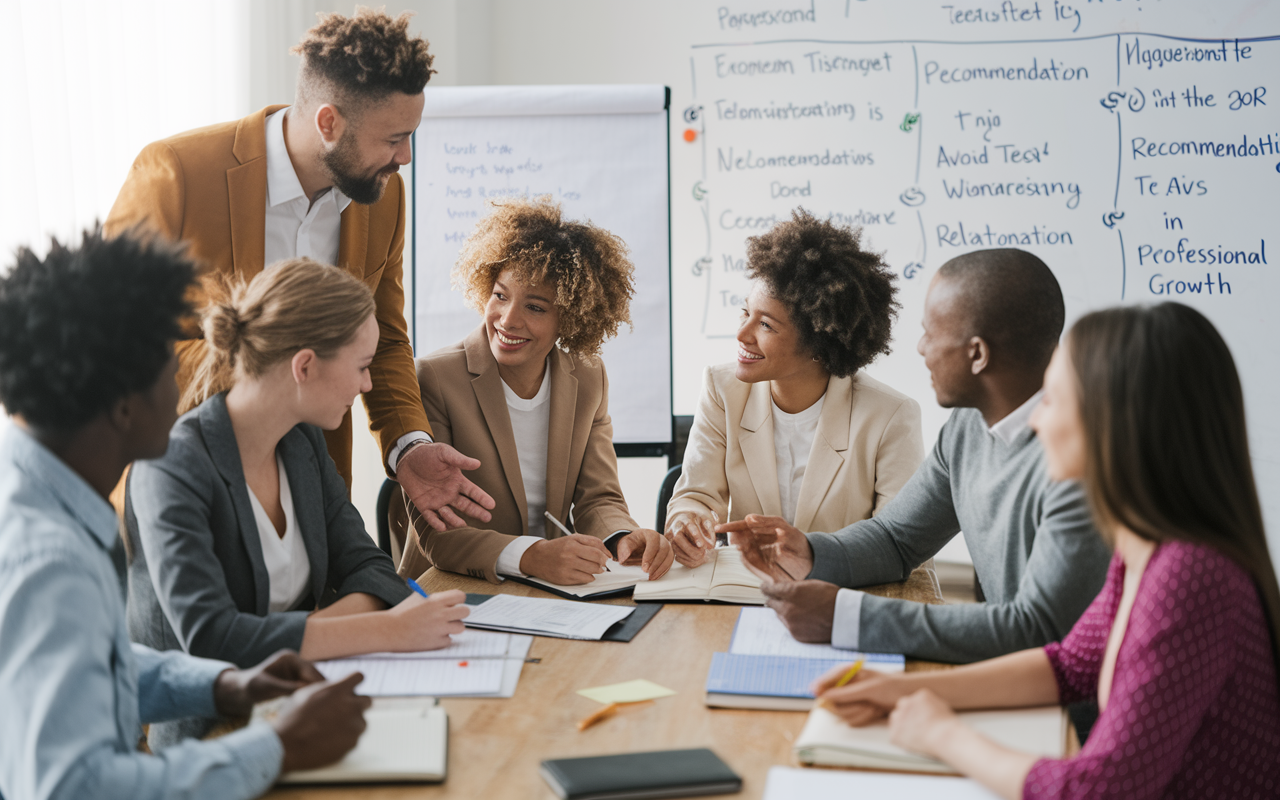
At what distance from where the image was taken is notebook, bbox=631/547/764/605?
65.5 inches

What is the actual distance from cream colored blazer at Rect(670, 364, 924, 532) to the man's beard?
0.91 m

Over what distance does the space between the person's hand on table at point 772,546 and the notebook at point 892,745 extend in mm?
591

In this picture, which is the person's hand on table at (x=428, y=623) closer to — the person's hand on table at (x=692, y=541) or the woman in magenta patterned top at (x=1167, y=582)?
the person's hand on table at (x=692, y=541)

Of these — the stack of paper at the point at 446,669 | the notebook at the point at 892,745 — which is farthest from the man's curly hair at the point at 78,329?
the notebook at the point at 892,745

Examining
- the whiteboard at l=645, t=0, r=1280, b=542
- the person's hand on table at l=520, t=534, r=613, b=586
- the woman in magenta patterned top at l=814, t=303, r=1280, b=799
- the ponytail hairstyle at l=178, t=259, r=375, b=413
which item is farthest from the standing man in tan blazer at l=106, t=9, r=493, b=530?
the whiteboard at l=645, t=0, r=1280, b=542

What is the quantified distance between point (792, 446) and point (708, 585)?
2.20ft

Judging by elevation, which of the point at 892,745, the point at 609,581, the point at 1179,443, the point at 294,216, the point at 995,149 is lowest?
the point at 609,581

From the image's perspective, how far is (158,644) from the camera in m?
1.40

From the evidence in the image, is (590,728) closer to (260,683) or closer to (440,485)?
(260,683)

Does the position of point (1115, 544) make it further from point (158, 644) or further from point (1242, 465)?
point (158, 644)

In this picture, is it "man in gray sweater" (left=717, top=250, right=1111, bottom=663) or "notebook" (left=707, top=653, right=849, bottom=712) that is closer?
"notebook" (left=707, top=653, right=849, bottom=712)

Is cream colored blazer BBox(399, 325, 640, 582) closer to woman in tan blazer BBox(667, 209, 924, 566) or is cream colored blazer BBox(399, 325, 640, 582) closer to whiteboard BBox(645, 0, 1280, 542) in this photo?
woman in tan blazer BBox(667, 209, 924, 566)

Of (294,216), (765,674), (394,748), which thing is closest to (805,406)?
(765,674)

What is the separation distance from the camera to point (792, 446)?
2.29m
